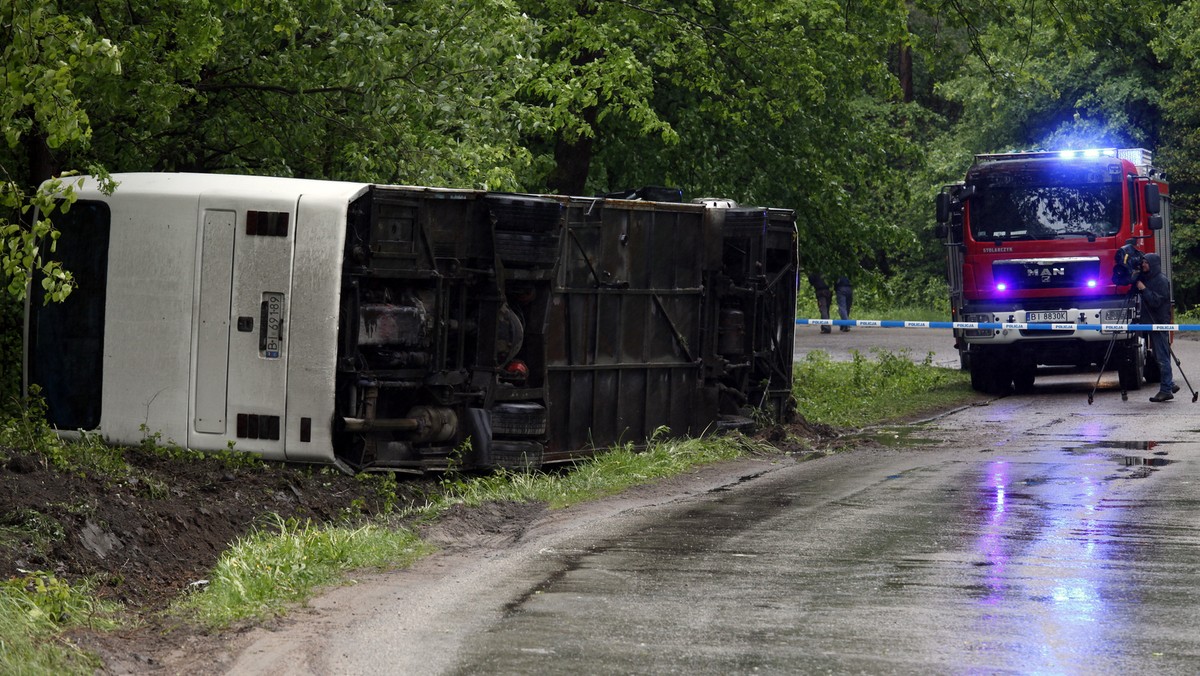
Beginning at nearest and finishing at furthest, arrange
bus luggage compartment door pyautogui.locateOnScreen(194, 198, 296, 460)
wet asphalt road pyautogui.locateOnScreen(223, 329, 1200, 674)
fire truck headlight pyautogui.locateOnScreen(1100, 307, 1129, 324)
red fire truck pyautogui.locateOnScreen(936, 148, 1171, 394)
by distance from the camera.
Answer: wet asphalt road pyautogui.locateOnScreen(223, 329, 1200, 674), bus luggage compartment door pyautogui.locateOnScreen(194, 198, 296, 460), fire truck headlight pyautogui.locateOnScreen(1100, 307, 1129, 324), red fire truck pyautogui.locateOnScreen(936, 148, 1171, 394)

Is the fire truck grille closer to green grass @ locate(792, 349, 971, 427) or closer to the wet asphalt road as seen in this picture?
green grass @ locate(792, 349, 971, 427)

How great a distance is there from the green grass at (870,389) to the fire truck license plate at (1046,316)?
141cm

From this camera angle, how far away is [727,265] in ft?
51.2

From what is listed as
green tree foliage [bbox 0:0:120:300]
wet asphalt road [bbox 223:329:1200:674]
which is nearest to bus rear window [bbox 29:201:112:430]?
green tree foliage [bbox 0:0:120:300]

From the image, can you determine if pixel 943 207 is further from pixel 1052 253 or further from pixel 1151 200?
pixel 1151 200

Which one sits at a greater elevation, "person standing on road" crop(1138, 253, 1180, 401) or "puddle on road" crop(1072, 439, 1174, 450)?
"person standing on road" crop(1138, 253, 1180, 401)

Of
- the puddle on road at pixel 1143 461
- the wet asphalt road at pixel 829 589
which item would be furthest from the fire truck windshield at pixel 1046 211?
the wet asphalt road at pixel 829 589

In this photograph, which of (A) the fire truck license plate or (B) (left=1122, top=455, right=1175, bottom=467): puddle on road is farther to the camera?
(A) the fire truck license plate

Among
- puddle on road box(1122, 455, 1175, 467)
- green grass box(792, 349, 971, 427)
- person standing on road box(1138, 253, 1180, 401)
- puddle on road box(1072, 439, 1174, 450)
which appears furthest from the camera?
person standing on road box(1138, 253, 1180, 401)

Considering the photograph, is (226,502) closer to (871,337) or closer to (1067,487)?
(1067,487)

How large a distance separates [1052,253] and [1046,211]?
599 mm

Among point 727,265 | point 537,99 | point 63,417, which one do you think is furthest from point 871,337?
point 63,417

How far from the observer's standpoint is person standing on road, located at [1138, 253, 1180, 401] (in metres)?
20.2

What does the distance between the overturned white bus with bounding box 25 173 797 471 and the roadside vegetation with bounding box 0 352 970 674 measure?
315 mm
